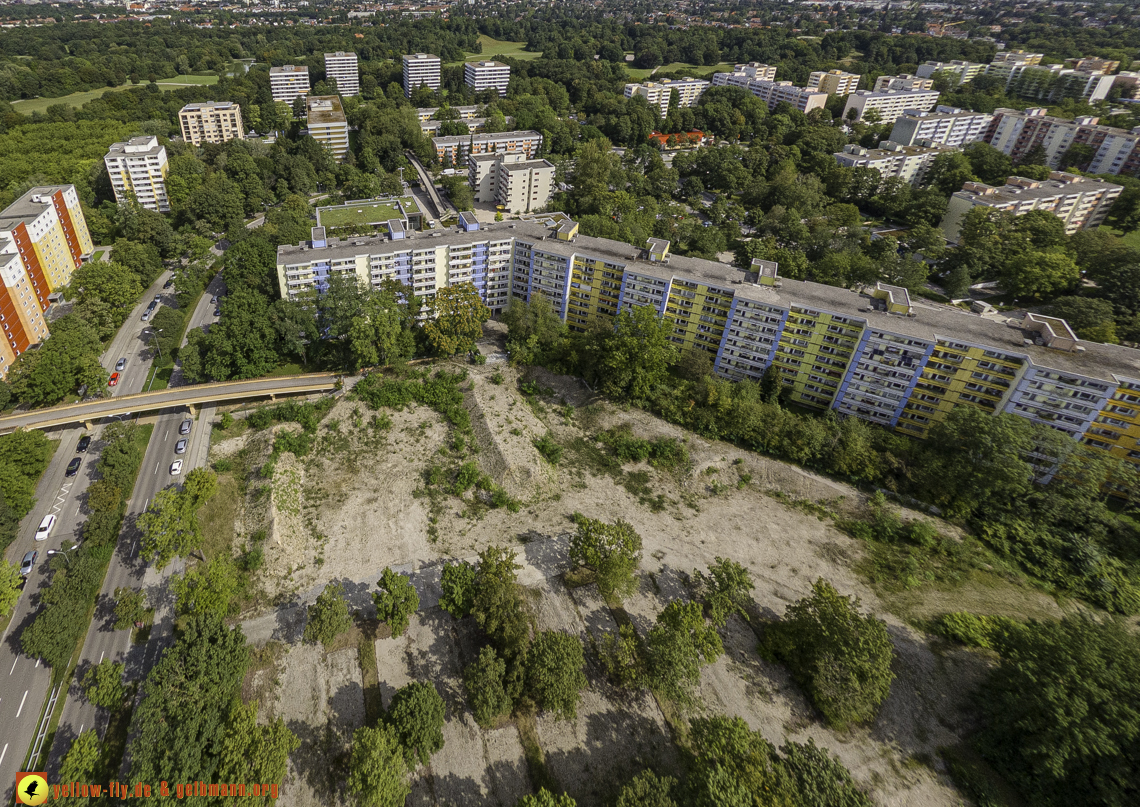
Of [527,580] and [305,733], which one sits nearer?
[305,733]

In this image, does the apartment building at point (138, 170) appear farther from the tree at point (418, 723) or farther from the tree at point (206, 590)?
the tree at point (418, 723)

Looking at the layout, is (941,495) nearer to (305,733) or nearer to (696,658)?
(696,658)

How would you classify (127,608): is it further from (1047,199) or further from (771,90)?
(771,90)

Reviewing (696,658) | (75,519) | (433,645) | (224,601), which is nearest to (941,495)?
(696,658)

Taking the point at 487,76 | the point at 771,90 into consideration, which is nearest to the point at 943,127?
the point at 771,90

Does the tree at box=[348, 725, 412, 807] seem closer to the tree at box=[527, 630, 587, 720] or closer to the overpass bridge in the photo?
the tree at box=[527, 630, 587, 720]

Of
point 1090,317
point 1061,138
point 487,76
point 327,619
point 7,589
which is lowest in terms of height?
point 7,589

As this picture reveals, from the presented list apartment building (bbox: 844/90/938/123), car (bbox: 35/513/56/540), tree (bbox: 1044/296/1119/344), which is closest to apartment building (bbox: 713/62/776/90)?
apartment building (bbox: 844/90/938/123)
